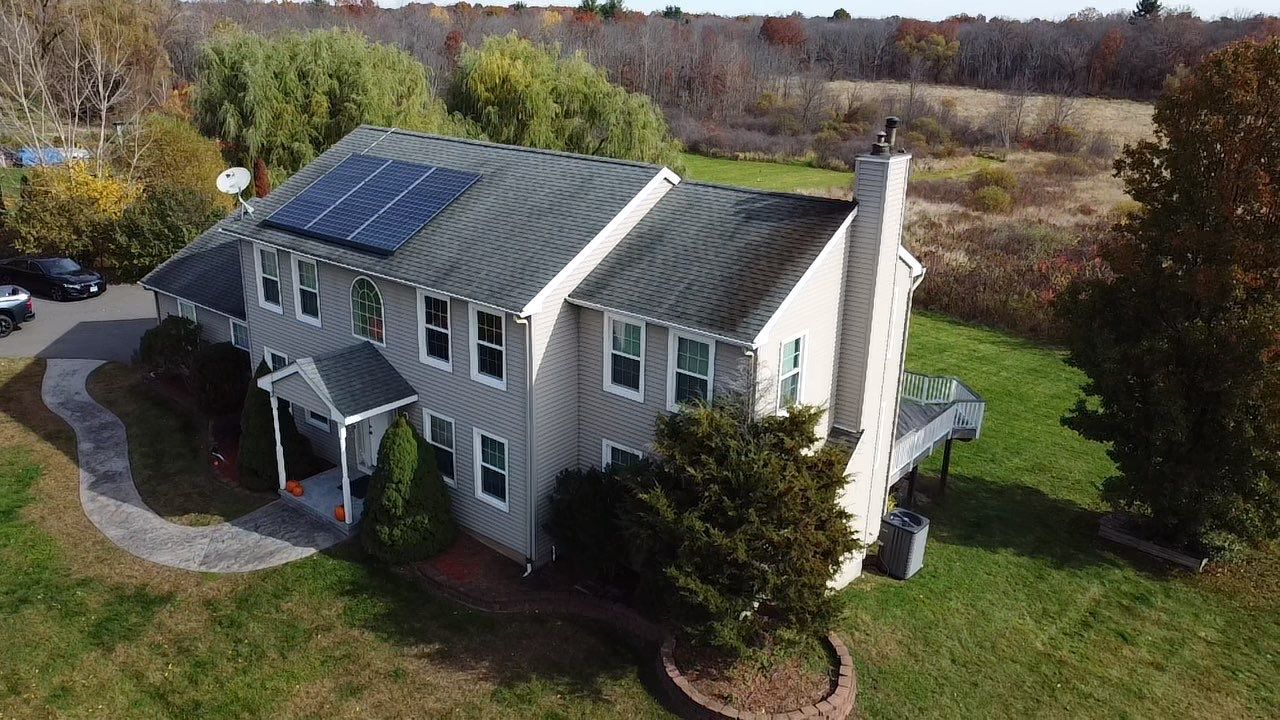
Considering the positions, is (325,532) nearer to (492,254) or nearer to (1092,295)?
(492,254)

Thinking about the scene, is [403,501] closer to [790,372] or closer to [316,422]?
[316,422]

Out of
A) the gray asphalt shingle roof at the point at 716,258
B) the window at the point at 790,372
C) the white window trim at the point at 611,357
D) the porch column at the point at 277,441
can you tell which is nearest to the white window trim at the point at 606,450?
the white window trim at the point at 611,357

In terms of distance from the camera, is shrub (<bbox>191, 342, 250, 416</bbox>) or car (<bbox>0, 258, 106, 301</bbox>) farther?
car (<bbox>0, 258, 106, 301</bbox>)

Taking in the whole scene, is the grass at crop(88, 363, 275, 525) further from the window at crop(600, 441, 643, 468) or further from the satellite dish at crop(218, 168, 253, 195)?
the window at crop(600, 441, 643, 468)

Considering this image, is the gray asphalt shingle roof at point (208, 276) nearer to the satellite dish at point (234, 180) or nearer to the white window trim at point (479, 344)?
the satellite dish at point (234, 180)

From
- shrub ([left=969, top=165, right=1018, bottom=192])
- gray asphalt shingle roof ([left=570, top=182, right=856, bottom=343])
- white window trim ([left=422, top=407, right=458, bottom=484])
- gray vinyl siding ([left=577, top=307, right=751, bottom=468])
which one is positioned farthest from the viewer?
shrub ([left=969, top=165, right=1018, bottom=192])

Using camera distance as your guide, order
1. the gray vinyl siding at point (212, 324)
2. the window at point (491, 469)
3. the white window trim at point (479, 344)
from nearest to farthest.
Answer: the white window trim at point (479, 344)
the window at point (491, 469)
the gray vinyl siding at point (212, 324)

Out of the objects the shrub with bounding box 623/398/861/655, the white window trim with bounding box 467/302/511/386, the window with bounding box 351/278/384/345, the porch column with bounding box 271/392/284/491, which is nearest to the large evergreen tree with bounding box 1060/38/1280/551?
the shrub with bounding box 623/398/861/655
